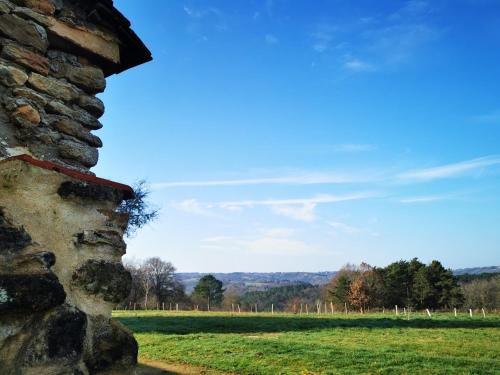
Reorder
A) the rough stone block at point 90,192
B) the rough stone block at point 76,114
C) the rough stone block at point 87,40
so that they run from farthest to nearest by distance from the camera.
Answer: the rough stone block at point 87,40 → the rough stone block at point 76,114 → the rough stone block at point 90,192

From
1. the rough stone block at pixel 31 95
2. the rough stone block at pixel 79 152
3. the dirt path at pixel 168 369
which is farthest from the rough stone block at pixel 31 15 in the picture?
the dirt path at pixel 168 369

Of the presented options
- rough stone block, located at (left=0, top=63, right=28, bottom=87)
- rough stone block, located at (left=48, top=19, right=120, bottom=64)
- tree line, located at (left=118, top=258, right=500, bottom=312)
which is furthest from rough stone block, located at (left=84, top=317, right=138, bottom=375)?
tree line, located at (left=118, top=258, right=500, bottom=312)

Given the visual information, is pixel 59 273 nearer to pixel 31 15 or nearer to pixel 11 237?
pixel 11 237

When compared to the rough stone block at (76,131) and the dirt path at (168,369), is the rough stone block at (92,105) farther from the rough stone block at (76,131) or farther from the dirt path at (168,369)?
the dirt path at (168,369)

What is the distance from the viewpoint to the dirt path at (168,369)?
10039 mm

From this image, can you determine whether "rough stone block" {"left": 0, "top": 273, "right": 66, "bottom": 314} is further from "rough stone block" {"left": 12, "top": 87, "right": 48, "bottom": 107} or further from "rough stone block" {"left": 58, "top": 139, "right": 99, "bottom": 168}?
"rough stone block" {"left": 12, "top": 87, "right": 48, "bottom": 107}

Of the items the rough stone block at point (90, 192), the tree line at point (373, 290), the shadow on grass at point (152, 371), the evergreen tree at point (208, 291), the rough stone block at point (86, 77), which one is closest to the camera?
the rough stone block at point (90, 192)

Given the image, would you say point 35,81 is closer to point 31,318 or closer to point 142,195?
point 31,318

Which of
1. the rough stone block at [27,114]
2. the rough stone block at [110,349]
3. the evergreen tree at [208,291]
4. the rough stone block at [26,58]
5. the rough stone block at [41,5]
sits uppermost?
the rough stone block at [41,5]

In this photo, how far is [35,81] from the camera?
3.32 meters

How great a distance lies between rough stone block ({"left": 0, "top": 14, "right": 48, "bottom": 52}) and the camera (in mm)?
3213

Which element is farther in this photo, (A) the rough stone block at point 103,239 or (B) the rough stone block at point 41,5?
(B) the rough stone block at point 41,5

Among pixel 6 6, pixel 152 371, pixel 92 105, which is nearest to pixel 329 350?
pixel 152 371

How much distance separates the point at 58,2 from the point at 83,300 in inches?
110
